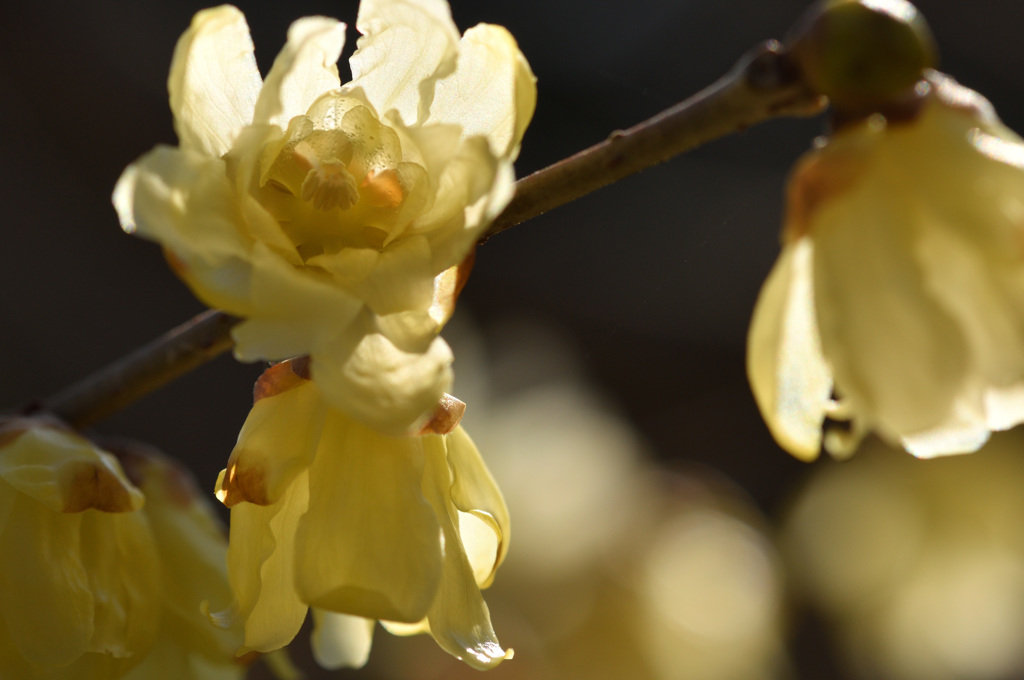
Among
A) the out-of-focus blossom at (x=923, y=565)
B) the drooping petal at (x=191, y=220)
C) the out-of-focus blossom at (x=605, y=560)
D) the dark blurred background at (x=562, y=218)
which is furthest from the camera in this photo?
the dark blurred background at (x=562, y=218)

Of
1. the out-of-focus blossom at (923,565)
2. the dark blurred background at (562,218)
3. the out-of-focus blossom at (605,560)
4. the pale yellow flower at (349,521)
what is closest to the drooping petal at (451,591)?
the pale yellow flower at (349,521)

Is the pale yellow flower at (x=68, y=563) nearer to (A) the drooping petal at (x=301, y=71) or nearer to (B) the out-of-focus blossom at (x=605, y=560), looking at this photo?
(A) the drooping petal at (x=301, y=71)

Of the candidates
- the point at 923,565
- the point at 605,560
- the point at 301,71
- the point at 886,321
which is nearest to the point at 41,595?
the point at 301,71

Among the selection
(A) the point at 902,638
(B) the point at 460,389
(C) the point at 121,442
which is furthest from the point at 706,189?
Result: (C) the point at 121,442

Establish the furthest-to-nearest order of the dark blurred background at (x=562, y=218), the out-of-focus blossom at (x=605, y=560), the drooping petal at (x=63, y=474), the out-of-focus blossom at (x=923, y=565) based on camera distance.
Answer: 1. the dark blurred background at (x=562, y=218)
2. the out-of-focus blossom at (x=923, y=565)
3. the out-of-focus blossom at (x=605, y=560)
4. the drooping petal at (x=63, y=474)

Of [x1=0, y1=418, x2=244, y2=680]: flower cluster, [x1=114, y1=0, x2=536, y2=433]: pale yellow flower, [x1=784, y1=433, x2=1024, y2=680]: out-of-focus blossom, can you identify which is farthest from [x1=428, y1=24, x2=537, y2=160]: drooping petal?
[x1=784, y1=433, x2=1024, y2=680]: out-of-focus blossom

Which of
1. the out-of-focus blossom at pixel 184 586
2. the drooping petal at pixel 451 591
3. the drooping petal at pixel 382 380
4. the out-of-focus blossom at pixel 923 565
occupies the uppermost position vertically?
the drooping petal at pixel 382 380

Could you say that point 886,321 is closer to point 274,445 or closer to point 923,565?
point 274,445

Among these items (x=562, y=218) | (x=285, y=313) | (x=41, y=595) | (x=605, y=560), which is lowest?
(x=562, y=218)
